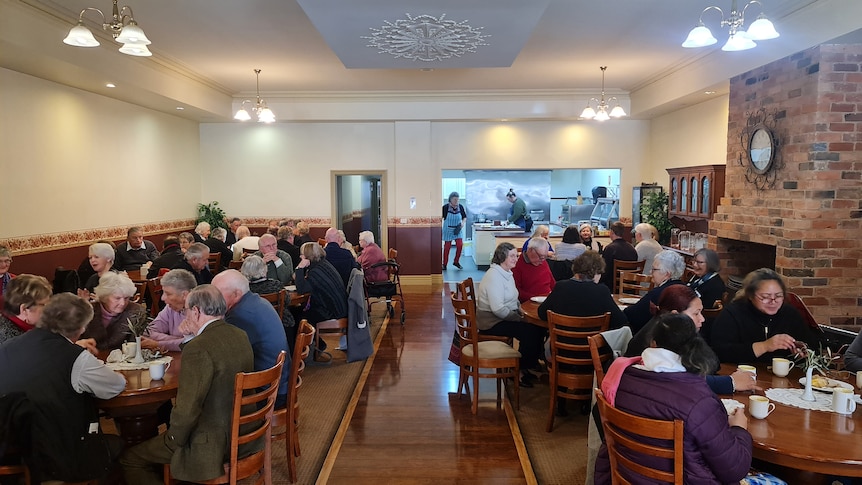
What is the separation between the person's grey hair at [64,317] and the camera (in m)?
2.53

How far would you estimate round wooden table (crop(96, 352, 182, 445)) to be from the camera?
8.71 feet

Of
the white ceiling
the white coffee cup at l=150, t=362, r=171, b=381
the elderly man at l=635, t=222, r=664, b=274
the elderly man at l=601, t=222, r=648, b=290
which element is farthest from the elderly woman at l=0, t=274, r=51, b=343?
the elderly man at l=635, t=222, r=664, b=274

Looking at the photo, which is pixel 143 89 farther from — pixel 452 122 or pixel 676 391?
pixel 676 391

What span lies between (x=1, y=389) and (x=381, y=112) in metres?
8.17

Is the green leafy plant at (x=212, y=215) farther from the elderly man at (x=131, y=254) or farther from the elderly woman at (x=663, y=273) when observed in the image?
the elderly woman at (x=663, y=273)

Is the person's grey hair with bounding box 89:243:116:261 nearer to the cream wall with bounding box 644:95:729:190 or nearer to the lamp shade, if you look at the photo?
the lamp shade

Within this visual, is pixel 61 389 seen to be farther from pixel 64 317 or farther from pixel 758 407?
pixel 758 407

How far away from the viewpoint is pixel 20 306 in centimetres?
305

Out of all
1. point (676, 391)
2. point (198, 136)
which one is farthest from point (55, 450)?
point (198, 136)

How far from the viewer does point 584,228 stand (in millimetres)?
7887

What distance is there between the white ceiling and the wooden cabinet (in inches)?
40.6

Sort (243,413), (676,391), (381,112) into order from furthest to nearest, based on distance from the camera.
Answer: (381,112) → (243,413) → (676,391)

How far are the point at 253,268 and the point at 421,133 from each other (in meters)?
5.94

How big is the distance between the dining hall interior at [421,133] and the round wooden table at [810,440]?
8 cm
